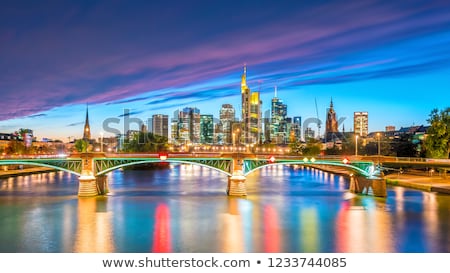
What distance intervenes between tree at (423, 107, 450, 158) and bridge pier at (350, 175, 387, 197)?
1375 cm

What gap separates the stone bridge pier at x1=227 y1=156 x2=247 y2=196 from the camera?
4131 cm

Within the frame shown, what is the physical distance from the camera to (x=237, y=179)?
136 feet

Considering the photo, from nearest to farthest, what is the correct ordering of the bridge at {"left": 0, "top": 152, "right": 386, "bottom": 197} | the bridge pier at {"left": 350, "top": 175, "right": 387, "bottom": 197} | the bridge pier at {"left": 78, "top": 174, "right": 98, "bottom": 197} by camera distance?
1. the bridge pier at {"left": 78, "top": 174, "right": 98, "bottom": 197}
2. the bridge at {"left": 0, "top": 152, "right": 386, "bottom": 197}
3. the bridge pier at {"left": 350, "top": 175, "right": 387, "bottom": 197}

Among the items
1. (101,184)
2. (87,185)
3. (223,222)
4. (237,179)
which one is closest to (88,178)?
(87,185)

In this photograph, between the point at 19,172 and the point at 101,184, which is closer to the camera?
the point at 101,184

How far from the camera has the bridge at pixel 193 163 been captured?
41.0 metres

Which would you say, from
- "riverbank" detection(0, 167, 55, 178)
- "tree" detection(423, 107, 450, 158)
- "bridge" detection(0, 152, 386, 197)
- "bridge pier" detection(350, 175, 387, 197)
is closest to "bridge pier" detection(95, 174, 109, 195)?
"bridge" detection(0, 152, 386, 197)

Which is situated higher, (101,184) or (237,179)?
(237,179)

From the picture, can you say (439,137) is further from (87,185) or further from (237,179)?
(87,185)

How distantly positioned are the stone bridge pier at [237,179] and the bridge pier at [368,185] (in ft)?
37.5

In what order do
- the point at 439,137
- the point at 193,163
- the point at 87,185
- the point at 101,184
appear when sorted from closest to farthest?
the point at 87,185
the point at 193,163
the point at 101,184
the point at 439,137

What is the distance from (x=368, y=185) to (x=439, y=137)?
16.1m

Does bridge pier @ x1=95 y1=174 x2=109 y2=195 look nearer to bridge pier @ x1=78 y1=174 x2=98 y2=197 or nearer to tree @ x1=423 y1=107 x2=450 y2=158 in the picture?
bridge pier @ x1=78 y1=174 x2=98 y2=197

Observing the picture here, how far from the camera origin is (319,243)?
24.5 meters
